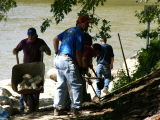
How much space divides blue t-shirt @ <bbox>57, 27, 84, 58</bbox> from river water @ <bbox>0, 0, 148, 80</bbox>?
1152 cm

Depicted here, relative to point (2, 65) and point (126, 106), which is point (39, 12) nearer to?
point (2, 65)

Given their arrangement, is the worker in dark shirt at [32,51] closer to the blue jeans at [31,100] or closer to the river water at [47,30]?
the blue jeans at [31,100]


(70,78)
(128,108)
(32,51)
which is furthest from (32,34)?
(128,108)

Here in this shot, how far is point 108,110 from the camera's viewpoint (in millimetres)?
7105

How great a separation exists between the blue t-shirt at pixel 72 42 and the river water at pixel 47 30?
11517mm

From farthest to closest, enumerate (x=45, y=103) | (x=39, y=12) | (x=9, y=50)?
(x=39, y=12) → (x=9, y=50) → (x=45, y=103)

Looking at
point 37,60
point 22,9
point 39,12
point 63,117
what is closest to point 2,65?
point 37,60

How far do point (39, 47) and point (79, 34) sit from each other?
2301 millimetres

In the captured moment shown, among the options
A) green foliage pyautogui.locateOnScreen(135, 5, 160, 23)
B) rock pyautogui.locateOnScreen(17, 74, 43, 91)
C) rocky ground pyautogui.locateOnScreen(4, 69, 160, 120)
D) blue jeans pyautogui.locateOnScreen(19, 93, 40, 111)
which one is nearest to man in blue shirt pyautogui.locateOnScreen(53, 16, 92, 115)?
rocky ground pyautogui.locateOnScreen(4, 69, 160, 120)

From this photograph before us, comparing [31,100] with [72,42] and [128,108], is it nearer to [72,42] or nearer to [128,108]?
[72,42]

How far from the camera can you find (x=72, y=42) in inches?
267

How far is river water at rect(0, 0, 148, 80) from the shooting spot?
2339 centimetres

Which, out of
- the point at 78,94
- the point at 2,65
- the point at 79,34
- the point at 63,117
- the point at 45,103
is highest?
the point at 79,34

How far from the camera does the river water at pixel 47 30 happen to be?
23.4 meters
